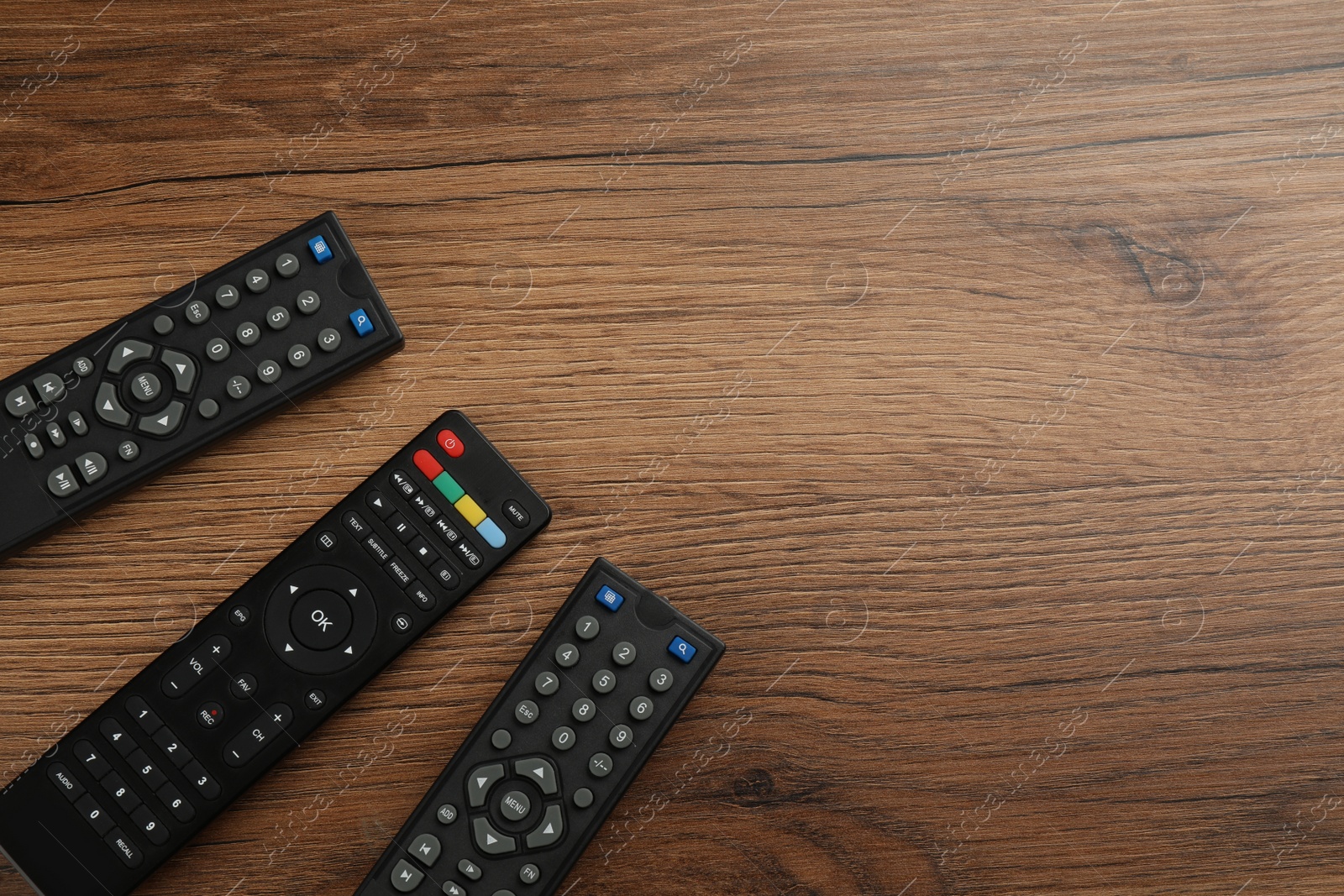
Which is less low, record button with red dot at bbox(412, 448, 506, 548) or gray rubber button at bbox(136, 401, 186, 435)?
gray rubber button at bbox(136, 401, 186, 435)

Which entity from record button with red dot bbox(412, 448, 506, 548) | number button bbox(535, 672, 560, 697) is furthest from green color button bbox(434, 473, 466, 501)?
number button bbox(535, 672, 560, 697)

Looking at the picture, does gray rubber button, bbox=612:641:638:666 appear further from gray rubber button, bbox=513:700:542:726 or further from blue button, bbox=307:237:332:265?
blue button, bbox=307:237:332:265

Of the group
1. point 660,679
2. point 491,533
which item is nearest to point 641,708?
point 660,679

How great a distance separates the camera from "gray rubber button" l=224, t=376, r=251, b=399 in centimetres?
49

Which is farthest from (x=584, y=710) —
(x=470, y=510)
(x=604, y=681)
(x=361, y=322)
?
(x=361, y=322)

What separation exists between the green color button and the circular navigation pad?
2.5 inches

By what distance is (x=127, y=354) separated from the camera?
0.48m

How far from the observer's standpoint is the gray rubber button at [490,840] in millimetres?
463

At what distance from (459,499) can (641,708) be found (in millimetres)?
144

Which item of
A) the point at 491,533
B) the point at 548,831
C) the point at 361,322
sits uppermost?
the point at 361,322

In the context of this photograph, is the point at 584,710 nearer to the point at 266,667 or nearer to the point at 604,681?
the point at 604,681

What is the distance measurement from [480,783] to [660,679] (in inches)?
4.1

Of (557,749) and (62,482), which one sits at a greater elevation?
(62,482)

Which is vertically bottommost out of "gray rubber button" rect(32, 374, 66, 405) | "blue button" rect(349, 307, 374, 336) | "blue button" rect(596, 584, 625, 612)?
"blue button" rect(596, 584, 625, 612)
